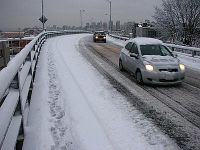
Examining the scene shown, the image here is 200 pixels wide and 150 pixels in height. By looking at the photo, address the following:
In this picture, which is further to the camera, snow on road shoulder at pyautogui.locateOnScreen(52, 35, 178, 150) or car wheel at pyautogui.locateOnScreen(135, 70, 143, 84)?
car wheel at pyautogui.locateOnScreen(135, 70, 143, 84)

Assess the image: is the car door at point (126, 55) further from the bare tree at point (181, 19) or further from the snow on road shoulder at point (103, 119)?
the bare tree at point (181, 19)

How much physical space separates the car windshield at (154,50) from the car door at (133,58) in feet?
1.00

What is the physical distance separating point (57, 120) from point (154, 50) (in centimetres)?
661

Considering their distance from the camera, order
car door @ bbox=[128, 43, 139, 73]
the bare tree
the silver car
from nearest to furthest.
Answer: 1. the silver car
2. car door @ bbox=[128, 43, 139, 73]
3. the bare tree

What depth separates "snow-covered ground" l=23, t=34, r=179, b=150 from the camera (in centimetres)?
566

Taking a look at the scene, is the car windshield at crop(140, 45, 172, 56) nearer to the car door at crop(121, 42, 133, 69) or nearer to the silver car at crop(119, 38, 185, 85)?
the silver car at crop(119, 38, 185, 85)

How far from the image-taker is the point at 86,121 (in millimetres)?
6887

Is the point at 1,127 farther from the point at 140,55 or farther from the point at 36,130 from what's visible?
the point at 140,55

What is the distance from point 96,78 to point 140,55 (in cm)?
198

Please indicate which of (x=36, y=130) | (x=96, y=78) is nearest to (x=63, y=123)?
(x=36, y=130)

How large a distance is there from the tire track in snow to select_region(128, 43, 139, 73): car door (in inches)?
125

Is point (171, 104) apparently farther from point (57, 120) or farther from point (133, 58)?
point (133, 58)

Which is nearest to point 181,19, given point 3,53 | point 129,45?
point 3,53

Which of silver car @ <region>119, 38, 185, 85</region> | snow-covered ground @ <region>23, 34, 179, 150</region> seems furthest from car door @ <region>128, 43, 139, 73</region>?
snow-covered ground @ <region>23, 34, 179, 150</region>
